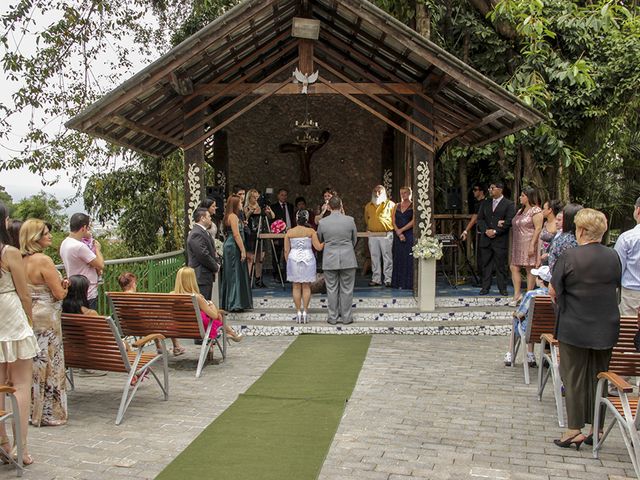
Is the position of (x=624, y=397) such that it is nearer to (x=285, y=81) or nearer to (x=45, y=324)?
(x=45, y=324)

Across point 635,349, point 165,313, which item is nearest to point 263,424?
point 165,313

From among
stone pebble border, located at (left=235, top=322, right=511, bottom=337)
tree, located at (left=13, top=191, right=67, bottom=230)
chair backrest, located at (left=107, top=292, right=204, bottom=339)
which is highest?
tree, located at (left=13, top=191, right=67, bottom=230)

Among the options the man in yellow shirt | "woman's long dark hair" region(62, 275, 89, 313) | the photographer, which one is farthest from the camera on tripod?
"woman's long dark hair" region(62, 275, 89, 313)

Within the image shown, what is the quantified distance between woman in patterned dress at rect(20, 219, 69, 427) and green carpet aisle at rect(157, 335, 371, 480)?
128 centimetres

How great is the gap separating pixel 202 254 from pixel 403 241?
13.7 feet

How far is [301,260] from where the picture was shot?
33.3ft

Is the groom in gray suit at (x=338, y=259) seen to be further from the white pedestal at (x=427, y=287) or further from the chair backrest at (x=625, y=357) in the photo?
the chair backrest at (x=625, y=357)

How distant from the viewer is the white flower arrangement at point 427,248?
34.7 ft

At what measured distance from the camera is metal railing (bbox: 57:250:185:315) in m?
9.03

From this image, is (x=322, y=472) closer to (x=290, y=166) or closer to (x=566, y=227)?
(x=566, y=227)

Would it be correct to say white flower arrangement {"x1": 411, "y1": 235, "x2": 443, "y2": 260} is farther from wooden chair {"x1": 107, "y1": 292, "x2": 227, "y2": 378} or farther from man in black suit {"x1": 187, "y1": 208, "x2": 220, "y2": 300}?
wooden chair {"x1": 107, "y1": 292, "x2": 227, "y2": 378}

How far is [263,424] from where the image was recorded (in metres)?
5.90

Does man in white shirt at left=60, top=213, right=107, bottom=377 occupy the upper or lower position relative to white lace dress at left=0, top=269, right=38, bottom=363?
upper

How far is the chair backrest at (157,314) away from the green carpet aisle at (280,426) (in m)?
0.95
